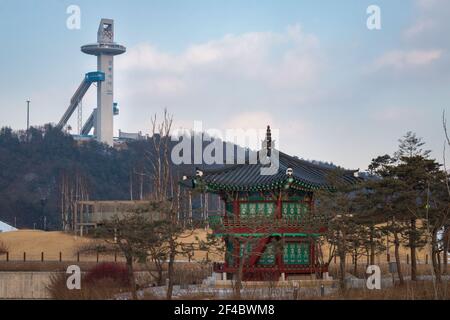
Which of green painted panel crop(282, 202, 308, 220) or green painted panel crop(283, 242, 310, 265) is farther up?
green painted panel crop(282, 202, 308, 220)

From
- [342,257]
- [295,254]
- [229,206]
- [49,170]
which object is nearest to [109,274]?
[229,206]

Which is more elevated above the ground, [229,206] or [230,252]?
[229,206]

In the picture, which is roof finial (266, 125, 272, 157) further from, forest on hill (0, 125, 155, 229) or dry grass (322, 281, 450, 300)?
forest on hill (0, 125, 155, 229)

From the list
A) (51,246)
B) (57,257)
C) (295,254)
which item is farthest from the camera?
(51,246)

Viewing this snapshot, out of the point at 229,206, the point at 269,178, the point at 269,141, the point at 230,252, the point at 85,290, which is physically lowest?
the point at 85,290

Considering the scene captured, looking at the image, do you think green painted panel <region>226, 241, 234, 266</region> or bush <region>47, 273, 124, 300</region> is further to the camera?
green painted panel <region>226, 241, 234, 266</region>

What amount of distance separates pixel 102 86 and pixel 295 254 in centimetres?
9576

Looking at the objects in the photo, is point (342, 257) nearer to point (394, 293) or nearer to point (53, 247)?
point (394, 293)

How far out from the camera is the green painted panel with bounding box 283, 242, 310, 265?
33281 mm

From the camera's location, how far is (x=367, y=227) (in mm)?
34938

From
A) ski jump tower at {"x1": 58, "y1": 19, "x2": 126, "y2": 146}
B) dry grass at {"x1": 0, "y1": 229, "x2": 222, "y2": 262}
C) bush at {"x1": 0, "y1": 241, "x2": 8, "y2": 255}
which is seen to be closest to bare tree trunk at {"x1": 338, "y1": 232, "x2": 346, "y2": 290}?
dry grass at {"x1": 0, "y1": 229, "x2": 222, "y2": 262}

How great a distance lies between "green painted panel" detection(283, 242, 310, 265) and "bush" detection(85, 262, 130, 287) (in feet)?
21.1

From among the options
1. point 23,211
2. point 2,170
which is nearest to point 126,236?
point 23,211

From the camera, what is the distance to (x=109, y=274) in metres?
35.2
